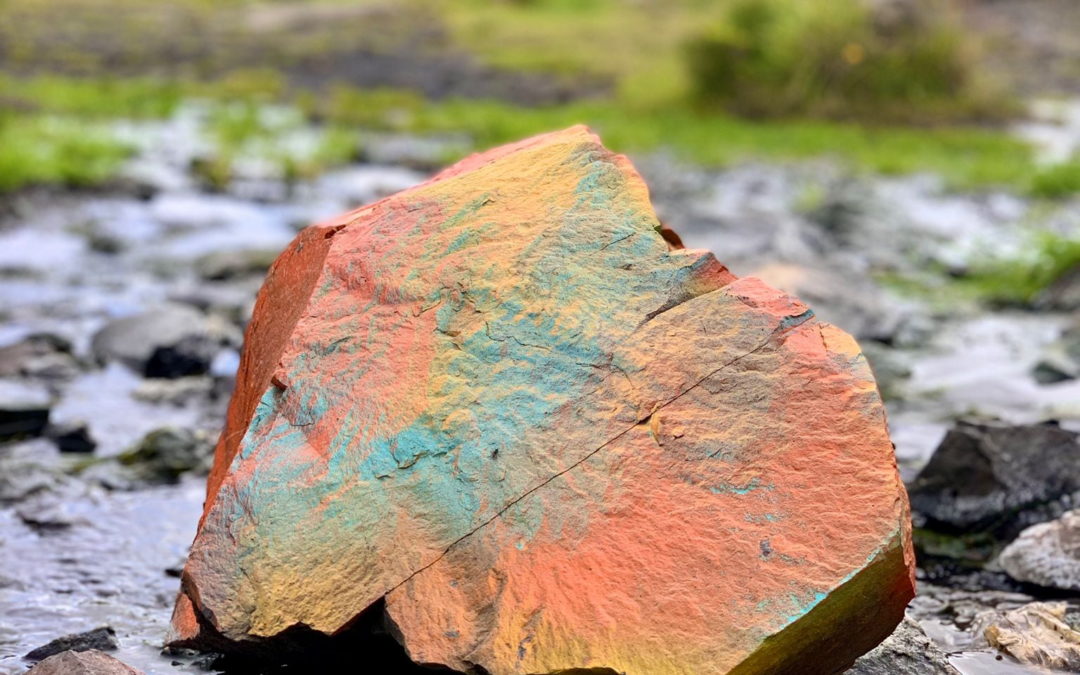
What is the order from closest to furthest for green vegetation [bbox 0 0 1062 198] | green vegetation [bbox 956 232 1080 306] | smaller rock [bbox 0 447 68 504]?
smaller rock [bbox 0 447 68 504] < green vegetation [bbox 956 232 1080 306] < green vegetation [bbox 0 0 1062 198]

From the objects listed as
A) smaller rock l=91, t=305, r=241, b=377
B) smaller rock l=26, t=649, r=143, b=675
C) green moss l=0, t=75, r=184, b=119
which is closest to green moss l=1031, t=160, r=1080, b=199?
smaller rock l=91, t=305, r=241, b=377

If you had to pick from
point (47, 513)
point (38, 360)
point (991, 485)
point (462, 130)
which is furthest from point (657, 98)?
point (47, 513)

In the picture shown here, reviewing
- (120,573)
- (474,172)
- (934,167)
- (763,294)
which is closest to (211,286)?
(120,573)

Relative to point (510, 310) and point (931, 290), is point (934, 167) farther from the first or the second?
point (510, 310)

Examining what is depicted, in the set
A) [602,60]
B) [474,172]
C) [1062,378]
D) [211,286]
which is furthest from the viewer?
[602,60]

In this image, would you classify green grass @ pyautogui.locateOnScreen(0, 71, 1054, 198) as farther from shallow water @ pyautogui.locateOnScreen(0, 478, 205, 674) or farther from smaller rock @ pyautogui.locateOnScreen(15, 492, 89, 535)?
shallow water @ pyautogui.locateOnScreen(0, 478, 205, 674)

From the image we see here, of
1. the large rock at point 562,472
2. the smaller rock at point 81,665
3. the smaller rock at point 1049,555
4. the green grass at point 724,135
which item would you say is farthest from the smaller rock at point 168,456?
the green grass at point 724,135
